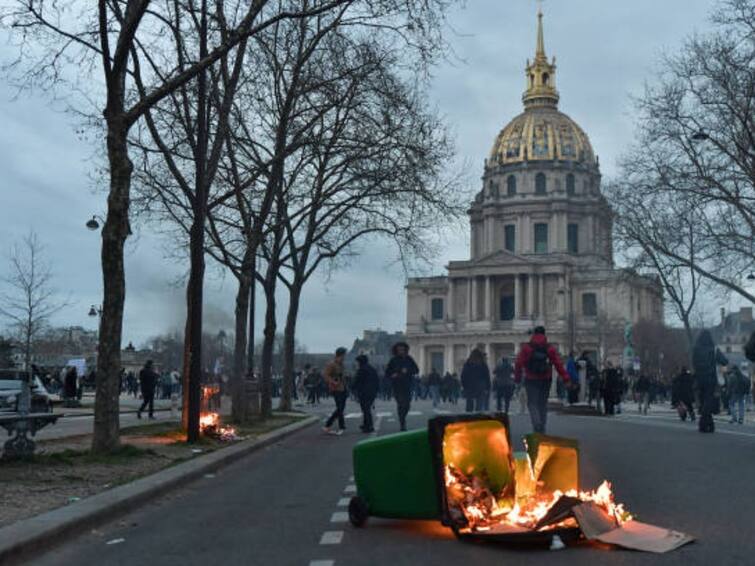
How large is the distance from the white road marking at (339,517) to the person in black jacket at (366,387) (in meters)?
12.0

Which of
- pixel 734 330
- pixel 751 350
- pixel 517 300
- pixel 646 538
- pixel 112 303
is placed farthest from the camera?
pixel 734 330

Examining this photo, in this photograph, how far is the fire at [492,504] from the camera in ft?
23.8

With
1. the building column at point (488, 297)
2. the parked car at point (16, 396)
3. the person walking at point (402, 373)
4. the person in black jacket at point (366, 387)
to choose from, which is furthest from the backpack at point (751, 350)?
the building column at point (488, 297)

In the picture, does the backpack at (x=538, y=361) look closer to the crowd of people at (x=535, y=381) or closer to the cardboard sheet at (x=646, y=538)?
the crowd of people at (x=535, y=381)

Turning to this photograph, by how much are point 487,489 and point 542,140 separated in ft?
414

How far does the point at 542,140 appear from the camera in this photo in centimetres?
13075

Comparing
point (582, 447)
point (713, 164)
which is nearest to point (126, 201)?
point (582, 447)

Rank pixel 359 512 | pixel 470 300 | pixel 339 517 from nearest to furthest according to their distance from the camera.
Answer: pixel 359 512, pixel 339 517, pixel 470 300

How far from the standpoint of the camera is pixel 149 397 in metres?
30.2

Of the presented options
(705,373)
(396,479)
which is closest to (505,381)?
(705,373)

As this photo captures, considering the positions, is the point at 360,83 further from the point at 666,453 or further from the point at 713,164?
the point at 713,164

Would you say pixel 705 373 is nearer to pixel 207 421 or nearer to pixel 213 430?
pixel 213 430

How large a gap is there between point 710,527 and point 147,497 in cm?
521

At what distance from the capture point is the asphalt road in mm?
6703
